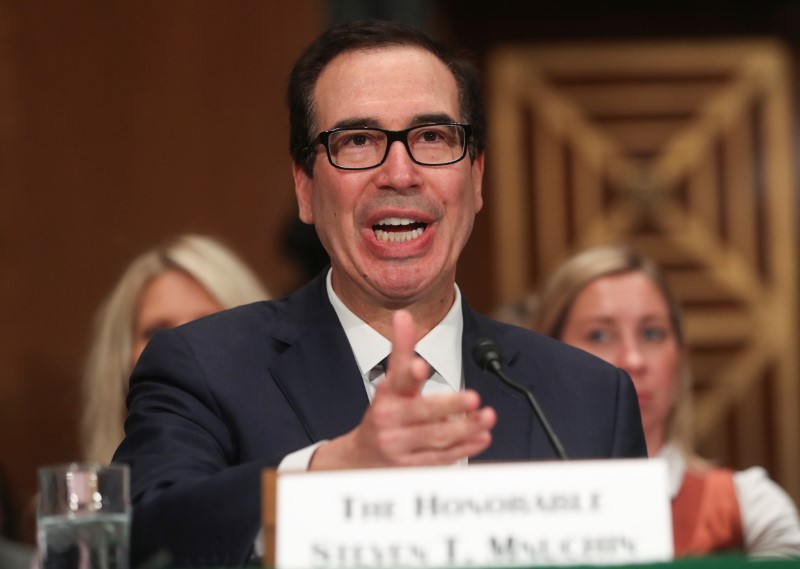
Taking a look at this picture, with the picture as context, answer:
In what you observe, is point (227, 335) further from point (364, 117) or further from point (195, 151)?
point (195, 151)

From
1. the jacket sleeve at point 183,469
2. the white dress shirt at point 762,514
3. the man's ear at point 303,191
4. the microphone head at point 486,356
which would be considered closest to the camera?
the jacket sleeve at point 183,469

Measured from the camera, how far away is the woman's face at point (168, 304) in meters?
3.56

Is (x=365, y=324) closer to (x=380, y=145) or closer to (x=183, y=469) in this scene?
(x=380, y=145)

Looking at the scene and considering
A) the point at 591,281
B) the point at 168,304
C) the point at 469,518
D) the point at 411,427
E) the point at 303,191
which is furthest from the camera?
the point at 591,281

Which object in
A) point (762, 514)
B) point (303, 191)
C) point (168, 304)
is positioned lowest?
point (762, 514)

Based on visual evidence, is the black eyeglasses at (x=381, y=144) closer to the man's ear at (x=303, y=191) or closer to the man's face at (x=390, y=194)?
the man's face at (x=390, y=194)

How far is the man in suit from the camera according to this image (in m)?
2.12

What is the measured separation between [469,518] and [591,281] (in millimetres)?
2242

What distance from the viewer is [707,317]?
20.7 feet

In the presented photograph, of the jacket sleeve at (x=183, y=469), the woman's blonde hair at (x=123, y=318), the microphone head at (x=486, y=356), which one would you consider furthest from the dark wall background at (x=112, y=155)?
the microphone head at (x=486, y=356)

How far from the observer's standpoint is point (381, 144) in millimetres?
2232

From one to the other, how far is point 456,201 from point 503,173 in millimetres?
3909

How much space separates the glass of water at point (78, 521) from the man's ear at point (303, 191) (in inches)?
34.9

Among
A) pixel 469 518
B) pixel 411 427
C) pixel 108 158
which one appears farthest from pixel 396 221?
pixel 108 158
